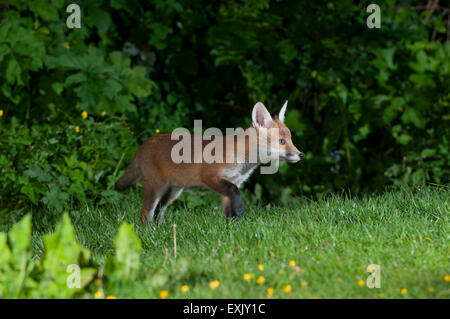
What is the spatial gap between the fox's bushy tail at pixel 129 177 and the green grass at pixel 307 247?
19.5 inches

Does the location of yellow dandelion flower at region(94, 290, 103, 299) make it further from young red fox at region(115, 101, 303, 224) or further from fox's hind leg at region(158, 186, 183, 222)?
fox's hind leg at region(158, 186, 183, 222)

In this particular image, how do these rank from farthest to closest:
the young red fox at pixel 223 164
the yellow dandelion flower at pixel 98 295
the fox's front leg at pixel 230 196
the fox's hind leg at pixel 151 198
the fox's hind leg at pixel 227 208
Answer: the fox's hind leg at pixel 151 198 < the young red fox at pixel 223 164 < the fox's hind leg at pixel 227 208 < the fox's front leg at pixel 230 196 < the yellow dandelion flower at pixel 98 295

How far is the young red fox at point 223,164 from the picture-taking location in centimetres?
538

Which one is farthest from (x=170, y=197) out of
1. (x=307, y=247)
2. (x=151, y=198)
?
(x=307, y=247)

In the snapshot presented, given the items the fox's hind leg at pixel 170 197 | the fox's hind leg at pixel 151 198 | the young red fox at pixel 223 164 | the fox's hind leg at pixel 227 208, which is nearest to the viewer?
the fox's hind leg at pixel 227 208

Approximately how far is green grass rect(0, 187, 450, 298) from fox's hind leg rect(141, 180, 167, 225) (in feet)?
0.37

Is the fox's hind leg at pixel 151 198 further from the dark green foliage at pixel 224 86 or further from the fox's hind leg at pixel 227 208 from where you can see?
the dark green foliage at pixel 224 86

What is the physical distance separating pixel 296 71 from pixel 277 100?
1.46 feet

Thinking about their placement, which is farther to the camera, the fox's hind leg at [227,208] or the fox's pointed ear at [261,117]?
the fox's pointed ear at [261,117]

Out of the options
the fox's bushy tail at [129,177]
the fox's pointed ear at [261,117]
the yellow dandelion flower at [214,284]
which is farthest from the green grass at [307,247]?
the fox's pointed ear at [261,117]

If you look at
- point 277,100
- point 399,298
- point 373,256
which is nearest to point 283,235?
point 373,256

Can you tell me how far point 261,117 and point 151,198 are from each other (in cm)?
120

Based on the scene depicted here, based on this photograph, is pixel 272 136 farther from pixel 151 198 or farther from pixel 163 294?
pixel 163 294

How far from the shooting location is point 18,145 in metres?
6.83
